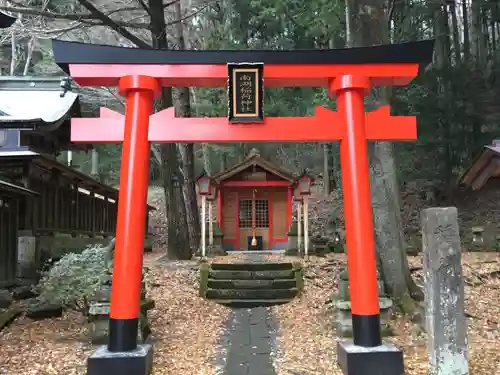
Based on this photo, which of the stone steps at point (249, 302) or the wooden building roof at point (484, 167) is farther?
the stone steps at point (249, 302)

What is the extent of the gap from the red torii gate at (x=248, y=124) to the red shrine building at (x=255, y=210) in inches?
465

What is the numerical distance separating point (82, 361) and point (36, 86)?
13.0m

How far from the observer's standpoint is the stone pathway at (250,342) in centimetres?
627

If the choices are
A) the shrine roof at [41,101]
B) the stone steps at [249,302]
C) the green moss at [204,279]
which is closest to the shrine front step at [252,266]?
the green moss at [204,279]

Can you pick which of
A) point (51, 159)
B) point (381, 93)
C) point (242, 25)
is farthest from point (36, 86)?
point (381, 93)

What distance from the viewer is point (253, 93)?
20.9 feet

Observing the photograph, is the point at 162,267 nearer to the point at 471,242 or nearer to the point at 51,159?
the point at 51,159

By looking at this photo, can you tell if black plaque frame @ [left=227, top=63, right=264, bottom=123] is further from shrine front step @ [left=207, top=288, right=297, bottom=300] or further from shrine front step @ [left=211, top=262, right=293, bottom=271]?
shrine front step @ [left=211, top=262, right=293, bottom=271]

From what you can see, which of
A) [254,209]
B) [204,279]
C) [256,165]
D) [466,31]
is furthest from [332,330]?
[466,31]

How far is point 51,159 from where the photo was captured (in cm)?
1257

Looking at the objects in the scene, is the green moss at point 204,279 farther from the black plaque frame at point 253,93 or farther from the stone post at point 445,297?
the stone post at point 445,297

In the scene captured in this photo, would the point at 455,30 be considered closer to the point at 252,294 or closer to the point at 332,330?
the point at 252,294

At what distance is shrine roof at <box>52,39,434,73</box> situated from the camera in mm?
6273

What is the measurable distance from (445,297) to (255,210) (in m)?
13.8
